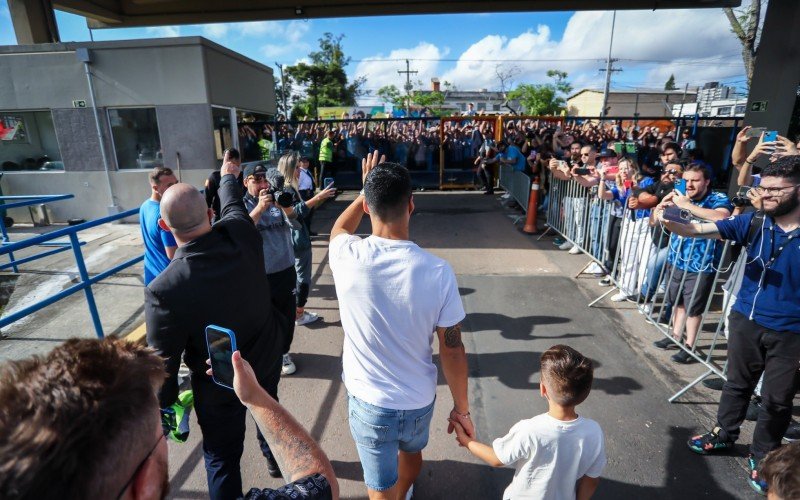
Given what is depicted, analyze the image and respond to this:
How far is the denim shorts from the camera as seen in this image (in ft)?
6.25

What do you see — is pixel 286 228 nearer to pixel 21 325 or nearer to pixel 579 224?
pixel 21 325

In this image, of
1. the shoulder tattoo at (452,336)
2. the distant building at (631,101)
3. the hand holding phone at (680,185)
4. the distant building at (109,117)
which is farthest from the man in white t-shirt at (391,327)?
the distant building at (631,101)

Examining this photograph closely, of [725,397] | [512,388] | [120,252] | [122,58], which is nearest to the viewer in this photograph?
[725,397]

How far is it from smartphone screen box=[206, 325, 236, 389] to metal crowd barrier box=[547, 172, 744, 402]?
3.51 metres

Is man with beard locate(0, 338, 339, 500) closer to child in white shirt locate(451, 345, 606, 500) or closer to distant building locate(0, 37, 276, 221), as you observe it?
child in white shirt locate(451, 345, 606, 500)

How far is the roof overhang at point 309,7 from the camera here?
10098mm

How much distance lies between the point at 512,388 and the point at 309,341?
222cm

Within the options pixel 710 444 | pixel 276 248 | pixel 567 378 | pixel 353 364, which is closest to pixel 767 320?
pixel 710 444

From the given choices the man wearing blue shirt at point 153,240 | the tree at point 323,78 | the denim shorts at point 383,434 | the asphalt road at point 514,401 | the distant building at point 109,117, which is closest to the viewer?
the denim shorts at point 383,434

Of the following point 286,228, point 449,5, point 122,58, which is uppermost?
point 449,5

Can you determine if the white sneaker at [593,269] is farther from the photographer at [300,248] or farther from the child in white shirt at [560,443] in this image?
the child in white shirt at [560,443]

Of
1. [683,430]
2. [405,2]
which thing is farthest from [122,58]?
[683,430]

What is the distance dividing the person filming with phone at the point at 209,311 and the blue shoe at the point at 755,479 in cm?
316

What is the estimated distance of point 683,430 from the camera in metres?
3.14
